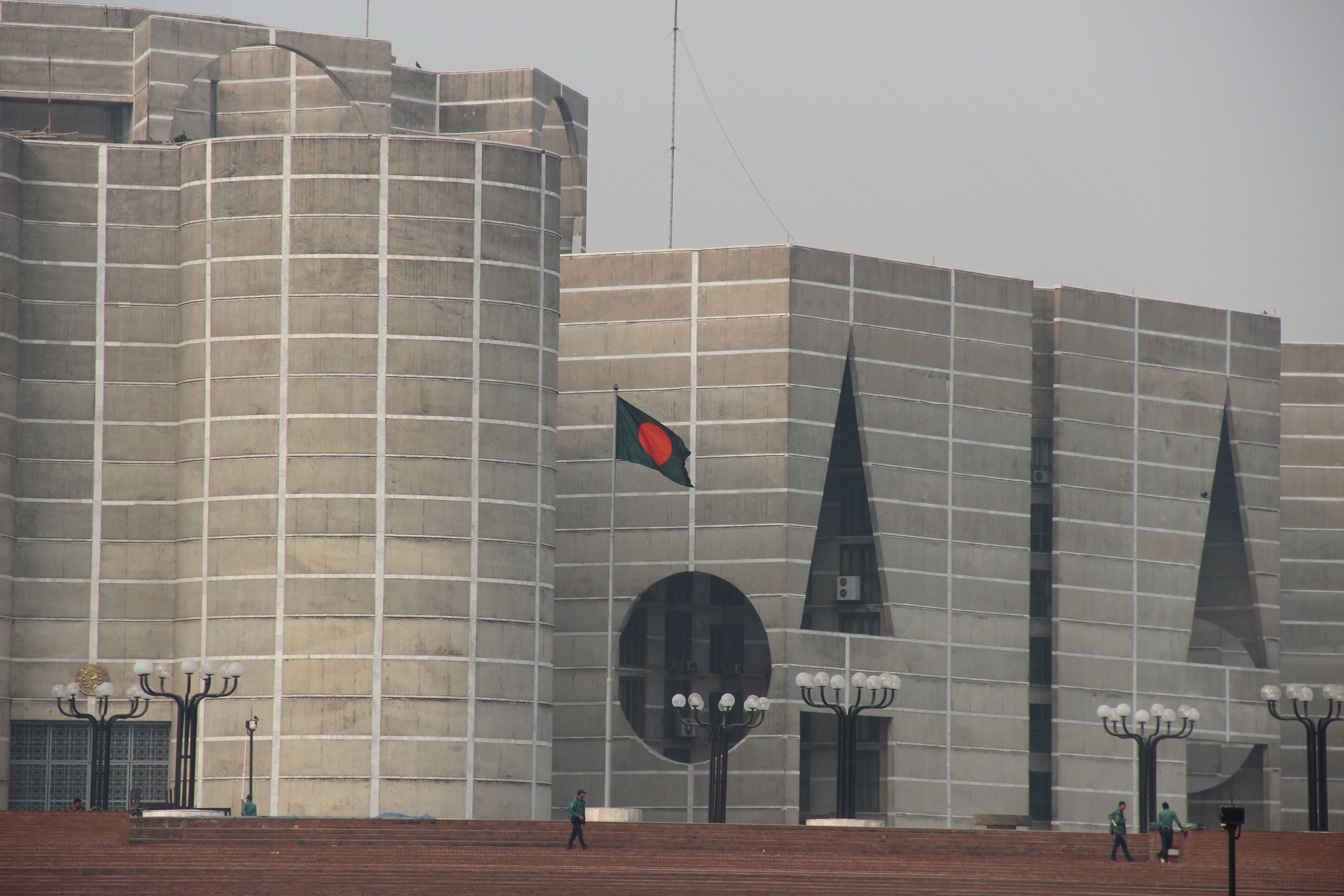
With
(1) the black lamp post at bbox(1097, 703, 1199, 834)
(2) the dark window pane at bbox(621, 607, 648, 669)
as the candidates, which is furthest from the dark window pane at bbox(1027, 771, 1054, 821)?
(2) the dark window pane at bbox(621, 607, 648, 669)

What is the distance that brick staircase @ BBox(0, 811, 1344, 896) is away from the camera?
1572 inches

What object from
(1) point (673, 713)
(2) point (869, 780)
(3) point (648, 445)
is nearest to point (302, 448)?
(3) point (648, 445)

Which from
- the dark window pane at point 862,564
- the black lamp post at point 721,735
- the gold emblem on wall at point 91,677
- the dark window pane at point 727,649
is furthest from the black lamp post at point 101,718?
the dark window pane at point 862,564

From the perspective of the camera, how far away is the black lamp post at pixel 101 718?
55188 mm

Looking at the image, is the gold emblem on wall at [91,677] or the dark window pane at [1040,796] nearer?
the gold emblem on wall at [91,677]

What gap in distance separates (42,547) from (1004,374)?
3466 cm

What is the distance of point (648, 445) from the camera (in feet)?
223

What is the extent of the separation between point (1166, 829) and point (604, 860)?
14326 mm

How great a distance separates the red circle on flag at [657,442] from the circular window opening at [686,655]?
738cm

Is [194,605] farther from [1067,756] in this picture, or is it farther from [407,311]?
[1067,756]

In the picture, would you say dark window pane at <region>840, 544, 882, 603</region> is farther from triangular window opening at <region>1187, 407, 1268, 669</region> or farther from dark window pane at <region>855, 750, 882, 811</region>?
triangular window opening at <region>1187, 407, 1268, 669</region>

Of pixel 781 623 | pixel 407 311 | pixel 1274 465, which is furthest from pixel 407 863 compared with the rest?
pixel 1274 465

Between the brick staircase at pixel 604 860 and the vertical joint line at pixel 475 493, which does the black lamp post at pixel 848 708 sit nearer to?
the brick staircase at pixel 604 860

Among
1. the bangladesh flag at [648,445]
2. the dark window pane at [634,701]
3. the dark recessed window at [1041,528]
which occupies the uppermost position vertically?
the bangladesh flag at [648,445]
